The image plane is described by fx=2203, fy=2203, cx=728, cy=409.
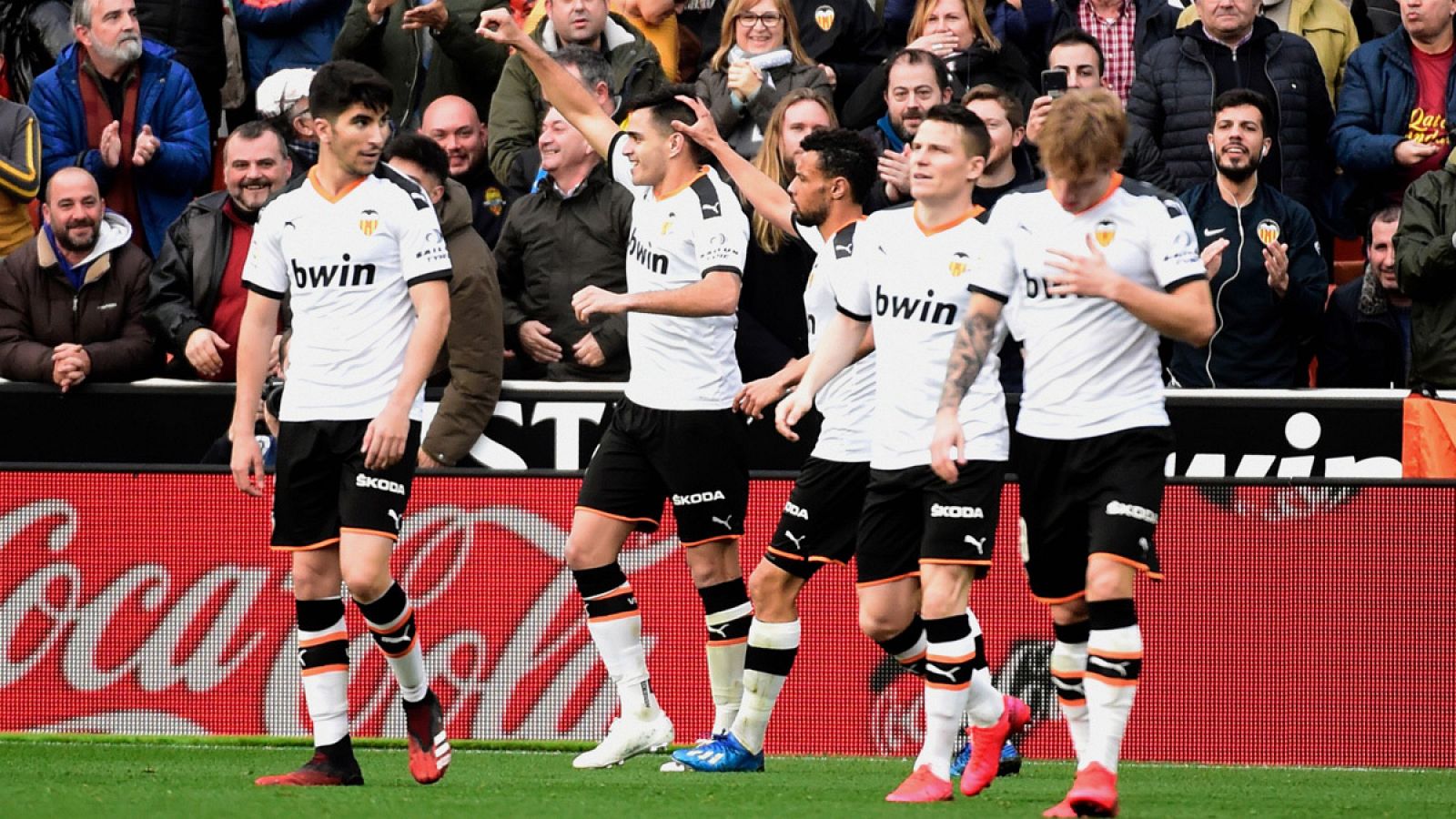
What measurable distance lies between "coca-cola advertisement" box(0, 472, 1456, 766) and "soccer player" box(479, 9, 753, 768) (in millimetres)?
924

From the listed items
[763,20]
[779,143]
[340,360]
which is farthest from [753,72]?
[340,360]

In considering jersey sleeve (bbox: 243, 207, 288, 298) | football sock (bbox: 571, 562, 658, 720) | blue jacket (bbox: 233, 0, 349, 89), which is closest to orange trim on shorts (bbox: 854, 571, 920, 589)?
football sock (bbox: 571, 562, 658, 720)

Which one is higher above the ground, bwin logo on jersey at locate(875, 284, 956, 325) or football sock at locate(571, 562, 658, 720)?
bwin logo on jersey at locate(875, 284, 956, 325)

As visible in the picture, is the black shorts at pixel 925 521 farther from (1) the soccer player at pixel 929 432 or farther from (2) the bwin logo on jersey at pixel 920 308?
(2) the bwin logo on jersey at pixel 920 308

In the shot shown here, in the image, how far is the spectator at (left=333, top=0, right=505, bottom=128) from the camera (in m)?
12.4

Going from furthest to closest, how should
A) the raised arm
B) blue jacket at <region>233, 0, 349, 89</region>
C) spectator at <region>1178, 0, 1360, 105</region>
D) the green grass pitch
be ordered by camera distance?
blue jacket at <region>233, 0, 349, 89</region> < spectator at <region>1178, 0, 1360, 105</region> < the raised arm < the green grass pitch

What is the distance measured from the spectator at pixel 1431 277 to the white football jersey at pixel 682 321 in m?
3.20

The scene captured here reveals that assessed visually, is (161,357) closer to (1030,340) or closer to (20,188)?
(20,188)

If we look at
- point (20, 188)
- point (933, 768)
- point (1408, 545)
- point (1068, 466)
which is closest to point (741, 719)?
point (933, 768)

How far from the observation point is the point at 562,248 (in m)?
10.7

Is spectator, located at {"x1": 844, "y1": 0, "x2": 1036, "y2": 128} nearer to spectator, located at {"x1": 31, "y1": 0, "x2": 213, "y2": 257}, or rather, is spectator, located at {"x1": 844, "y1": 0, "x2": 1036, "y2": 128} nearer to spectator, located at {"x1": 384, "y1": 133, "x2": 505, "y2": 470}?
spectator, located at {"x1": 384, "y1": 133, "x2": 505, "y2": 470}

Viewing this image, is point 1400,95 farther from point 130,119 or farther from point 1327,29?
point 130,119

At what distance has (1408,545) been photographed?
9359mm

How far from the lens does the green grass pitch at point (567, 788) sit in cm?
689
